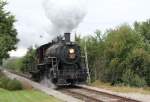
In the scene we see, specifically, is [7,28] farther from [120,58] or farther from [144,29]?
[144,29]

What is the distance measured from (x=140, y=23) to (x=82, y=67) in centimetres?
3647

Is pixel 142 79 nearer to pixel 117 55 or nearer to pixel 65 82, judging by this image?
pixel 117 55

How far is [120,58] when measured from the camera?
36406 millimetres

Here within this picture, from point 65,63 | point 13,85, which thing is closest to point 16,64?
point 65,63

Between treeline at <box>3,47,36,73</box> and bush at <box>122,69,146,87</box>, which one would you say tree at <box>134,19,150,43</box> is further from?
bush at <box>122,69,146,87</box>

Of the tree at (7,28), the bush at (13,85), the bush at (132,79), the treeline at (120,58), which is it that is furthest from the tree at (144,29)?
the bush at (13,85)

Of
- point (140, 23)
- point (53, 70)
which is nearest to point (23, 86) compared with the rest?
point (53, 70)

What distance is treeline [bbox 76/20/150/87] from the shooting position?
34375 mm

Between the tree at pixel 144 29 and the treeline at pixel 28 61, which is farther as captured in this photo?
the tree at pixel 144 29

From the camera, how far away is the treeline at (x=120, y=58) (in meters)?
34.4

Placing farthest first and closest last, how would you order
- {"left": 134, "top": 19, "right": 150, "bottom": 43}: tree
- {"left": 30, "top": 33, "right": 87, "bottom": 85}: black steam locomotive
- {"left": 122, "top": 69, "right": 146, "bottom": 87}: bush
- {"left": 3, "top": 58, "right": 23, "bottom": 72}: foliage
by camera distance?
{"left": 3, "top": 58, "right": 23, "bottom": 72}: foliage < {"left": 134, "top": 19, "right": 150, "bottom": 43}: tree < {"left": 122, "top": 69, "right": 146, "bottom": 87}: bush < {"left": 30, "top": 33, "right": 87, "bottom": 85}: black steam locomotive

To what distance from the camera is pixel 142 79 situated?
107 ft

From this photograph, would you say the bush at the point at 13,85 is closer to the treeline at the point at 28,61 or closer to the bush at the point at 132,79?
the bush at the point at 132,79

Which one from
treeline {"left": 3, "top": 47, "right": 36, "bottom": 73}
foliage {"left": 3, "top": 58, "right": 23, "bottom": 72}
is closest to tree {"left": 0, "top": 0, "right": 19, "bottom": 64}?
treeline {"left": 3, "top": 47, "right": 36, "bottom": 73}
